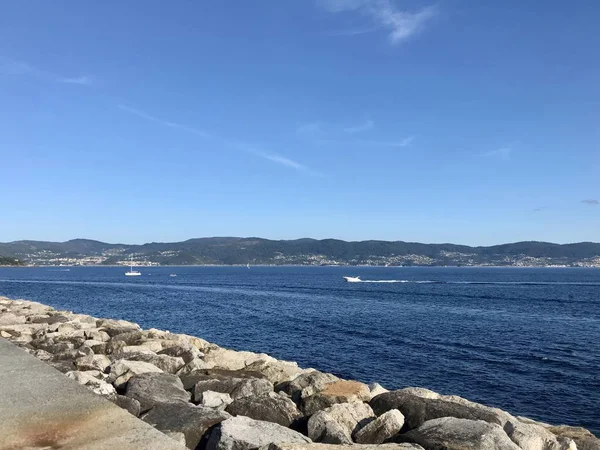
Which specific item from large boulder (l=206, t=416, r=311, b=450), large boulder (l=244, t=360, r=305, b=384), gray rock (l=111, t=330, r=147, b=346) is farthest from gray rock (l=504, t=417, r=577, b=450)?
gray rock (l=111, t=330, r=147, b=346)

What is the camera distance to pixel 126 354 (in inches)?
448

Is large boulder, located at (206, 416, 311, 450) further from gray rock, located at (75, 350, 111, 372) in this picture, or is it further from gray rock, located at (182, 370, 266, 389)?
gray rock, located at (75, 350, 111, 372)

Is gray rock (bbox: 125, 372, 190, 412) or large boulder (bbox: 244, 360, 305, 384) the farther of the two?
large boulder (bbox: 244, 360, 305, 384)

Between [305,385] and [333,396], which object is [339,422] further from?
[305,385]

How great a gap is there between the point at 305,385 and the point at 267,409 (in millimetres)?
1594

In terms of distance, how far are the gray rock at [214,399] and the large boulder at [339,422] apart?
63.6 inches

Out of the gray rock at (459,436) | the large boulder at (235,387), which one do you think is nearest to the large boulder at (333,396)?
the large boulder at (235,387)

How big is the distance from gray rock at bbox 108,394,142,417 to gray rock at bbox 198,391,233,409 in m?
1.15

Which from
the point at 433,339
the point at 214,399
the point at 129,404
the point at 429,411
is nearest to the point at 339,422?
the point at 429,411

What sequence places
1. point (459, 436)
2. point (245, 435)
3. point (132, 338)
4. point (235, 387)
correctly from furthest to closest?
point (132, 338) → point (235, 387) → point (459, 436) → point (245, 435)

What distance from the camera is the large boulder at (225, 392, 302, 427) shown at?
7234mm

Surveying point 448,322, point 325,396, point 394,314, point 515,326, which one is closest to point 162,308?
point 394,314

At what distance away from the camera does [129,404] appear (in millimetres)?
7020

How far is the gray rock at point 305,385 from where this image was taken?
8461 mm
